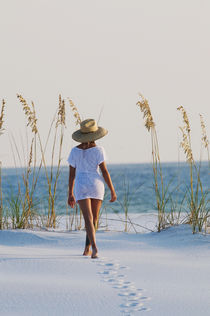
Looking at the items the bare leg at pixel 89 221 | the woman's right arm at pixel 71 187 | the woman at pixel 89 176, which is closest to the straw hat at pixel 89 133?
the woman at pixel 89 176

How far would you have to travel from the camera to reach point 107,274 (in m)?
3.41

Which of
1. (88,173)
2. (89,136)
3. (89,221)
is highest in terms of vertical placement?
(89,136)

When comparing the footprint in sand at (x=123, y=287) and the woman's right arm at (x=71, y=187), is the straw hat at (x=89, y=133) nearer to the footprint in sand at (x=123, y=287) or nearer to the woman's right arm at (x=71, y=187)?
the woman's right arm at (x=71, y=187)

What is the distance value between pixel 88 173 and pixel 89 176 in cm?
3

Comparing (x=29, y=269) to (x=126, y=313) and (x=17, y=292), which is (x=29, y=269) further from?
(x=126, y=313)

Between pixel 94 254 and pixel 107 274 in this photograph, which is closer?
pixel 107 274

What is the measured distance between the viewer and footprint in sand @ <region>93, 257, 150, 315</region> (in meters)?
2.62

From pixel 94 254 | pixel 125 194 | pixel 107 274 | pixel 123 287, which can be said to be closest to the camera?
pixel 123 287

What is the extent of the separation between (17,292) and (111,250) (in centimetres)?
177

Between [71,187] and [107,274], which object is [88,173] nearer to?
[71,187]

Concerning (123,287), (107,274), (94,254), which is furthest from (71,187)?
(123,287)

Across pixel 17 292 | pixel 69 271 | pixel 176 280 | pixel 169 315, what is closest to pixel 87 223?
pixel 69 271

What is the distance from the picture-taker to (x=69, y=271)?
11.6 ft

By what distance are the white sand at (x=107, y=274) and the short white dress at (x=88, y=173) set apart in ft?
1.70
